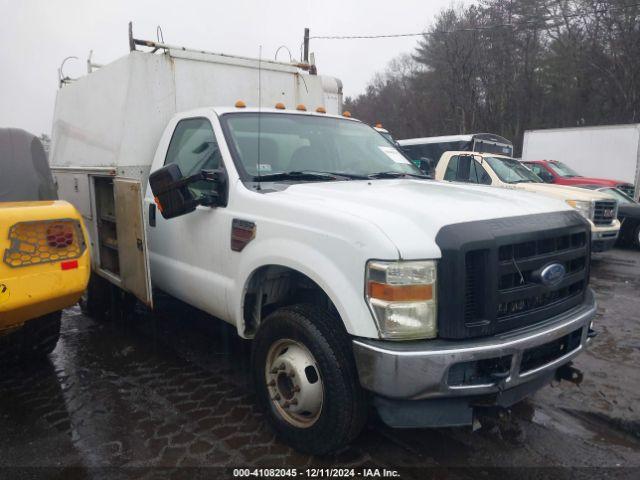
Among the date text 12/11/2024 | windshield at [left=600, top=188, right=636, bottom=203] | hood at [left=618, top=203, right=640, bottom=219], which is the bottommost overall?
the date text 12/11/2024

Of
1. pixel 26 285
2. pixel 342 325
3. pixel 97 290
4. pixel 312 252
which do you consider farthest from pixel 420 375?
pixel 97 290

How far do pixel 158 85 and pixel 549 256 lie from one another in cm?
375

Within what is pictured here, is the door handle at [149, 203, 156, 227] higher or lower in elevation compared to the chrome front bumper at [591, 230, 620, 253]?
higher

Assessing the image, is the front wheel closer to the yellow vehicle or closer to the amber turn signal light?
the amber turn signal light

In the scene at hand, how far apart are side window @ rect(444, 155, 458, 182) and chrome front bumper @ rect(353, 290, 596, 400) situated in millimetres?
7850

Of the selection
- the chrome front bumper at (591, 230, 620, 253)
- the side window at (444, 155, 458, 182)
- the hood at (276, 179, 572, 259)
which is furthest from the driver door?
the chrome front bumper at (591, 230, 620, 253)

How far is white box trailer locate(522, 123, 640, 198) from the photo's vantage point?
16.2 metres

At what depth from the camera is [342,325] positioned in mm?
2695

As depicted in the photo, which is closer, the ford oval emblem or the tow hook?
the ford oval emblem

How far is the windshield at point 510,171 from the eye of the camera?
32.1ft

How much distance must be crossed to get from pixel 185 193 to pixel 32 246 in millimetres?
1010

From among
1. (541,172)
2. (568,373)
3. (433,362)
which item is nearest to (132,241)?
(433,362)

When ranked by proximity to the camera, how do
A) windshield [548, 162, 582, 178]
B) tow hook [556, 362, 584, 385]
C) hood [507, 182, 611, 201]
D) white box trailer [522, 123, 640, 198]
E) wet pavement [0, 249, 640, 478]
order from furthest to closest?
1. white box trailer [522, 123, 640, 198]
2. windshield [548, 162, 582, 178]
3. hood [507, 182, 611, 201]
4. tow hook [556, 362, 584, 385]
5. wet pavement [0, 249, 640, 478]

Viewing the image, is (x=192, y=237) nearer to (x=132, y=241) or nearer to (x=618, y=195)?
(x=132, y=241)
